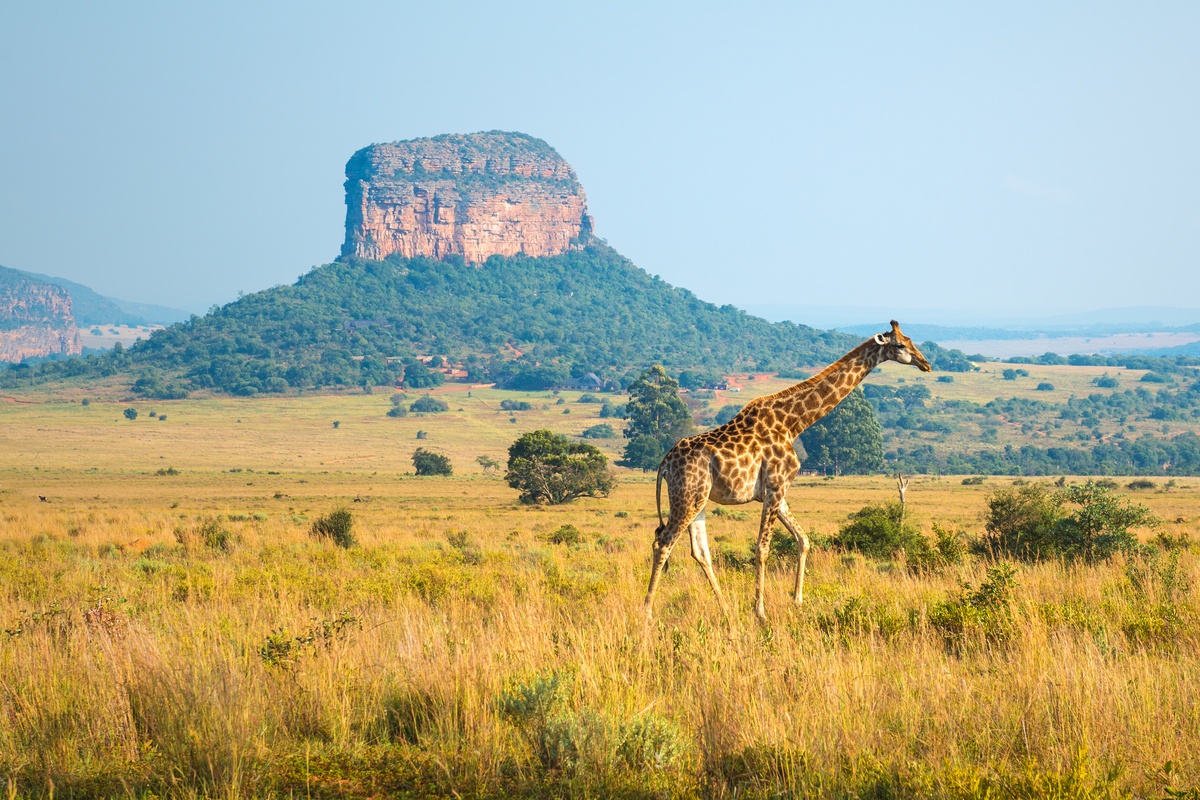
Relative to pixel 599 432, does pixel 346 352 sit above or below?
above

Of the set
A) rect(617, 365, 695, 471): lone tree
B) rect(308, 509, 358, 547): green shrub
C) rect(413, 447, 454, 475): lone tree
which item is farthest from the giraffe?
rect(617, 365, 695, 471): lone tree

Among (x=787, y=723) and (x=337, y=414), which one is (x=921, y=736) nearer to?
(x=787, y=723)

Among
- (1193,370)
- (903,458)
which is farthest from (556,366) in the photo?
(1193,370)

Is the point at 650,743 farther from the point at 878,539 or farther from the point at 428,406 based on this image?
the point at 428,406

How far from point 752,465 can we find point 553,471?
42284mm

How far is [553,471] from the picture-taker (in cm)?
5056

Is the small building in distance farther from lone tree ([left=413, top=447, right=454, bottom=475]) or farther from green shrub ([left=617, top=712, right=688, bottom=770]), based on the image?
green shrub ([left=617, top=712, right=688, bottom=770])

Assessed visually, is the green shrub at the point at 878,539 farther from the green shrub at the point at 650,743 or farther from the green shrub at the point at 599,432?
the green shrub at the point at 599,432

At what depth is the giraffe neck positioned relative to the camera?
912 centimetres

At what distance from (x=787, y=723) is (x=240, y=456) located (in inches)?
3244

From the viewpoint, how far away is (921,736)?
16.8 feet

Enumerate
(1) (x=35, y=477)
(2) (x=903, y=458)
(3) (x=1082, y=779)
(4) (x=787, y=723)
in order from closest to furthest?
(3) (x=1082, y=779) → (4) (x=787, y=723) → (1) (x=35, y=477) → (2) (x=903, y=458)

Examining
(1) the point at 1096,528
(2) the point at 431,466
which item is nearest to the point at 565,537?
(1) the point at 1096,528

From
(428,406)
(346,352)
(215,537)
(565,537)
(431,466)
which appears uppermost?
(346,352)
